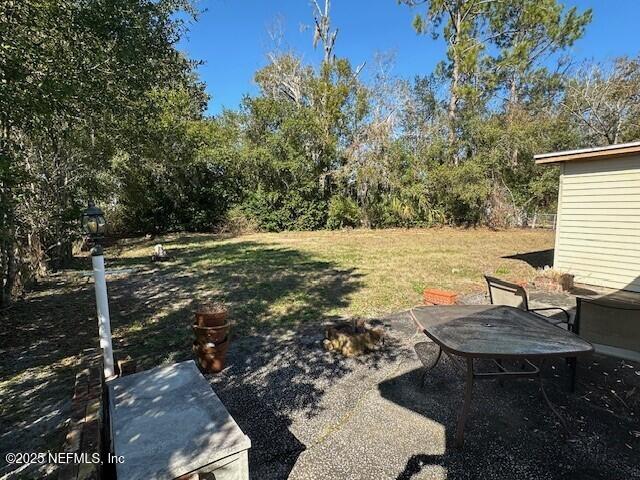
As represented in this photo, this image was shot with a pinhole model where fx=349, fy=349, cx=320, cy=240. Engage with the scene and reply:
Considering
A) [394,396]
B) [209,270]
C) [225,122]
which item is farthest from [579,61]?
[394,396]

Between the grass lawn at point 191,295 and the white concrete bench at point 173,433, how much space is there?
0.64m

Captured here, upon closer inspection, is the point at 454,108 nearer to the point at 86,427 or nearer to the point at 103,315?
the point at 103,315

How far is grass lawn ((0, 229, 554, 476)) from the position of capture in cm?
266

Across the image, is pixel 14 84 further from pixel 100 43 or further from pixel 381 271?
pixel 381 271

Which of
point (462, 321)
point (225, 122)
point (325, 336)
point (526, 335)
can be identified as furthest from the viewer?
point (225, 122)

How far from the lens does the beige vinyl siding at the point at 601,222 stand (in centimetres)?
514

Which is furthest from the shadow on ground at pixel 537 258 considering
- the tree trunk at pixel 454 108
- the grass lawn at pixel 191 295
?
the tree trunk at pixel 454 108

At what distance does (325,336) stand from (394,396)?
3.83 ft

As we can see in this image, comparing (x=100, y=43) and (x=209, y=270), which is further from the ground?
(x=100, y=43)

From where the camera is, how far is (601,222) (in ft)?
18.0

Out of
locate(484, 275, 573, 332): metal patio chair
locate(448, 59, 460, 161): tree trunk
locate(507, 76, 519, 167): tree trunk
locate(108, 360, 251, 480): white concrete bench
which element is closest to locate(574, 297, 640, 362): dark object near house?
locate(484, 275, 573, 332): metal patio chair

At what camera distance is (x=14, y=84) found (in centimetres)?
280

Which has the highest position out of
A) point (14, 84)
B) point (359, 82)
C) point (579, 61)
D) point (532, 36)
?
point (532, 36)

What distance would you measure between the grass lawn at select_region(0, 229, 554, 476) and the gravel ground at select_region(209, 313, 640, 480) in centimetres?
106
